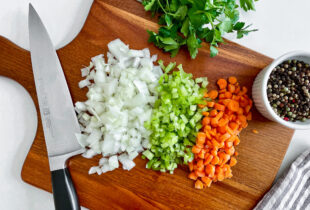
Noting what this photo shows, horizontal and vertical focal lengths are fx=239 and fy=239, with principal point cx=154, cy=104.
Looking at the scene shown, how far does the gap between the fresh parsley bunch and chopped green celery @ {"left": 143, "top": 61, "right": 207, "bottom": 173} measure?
143 millimetres

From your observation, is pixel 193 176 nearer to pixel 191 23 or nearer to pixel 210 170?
pixel 210 170

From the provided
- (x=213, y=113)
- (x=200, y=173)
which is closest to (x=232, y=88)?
(x=213, y=113)

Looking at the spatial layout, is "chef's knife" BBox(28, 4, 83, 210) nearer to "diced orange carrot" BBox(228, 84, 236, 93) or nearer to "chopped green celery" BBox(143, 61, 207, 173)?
"chopped green celery" BBox(143, 61, 207, 173)

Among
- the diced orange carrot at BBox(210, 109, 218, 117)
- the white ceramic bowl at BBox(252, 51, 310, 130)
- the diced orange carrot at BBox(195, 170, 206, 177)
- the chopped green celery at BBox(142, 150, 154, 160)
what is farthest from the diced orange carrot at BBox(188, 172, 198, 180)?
the white ceramic bowl at BBox(252, 51, 310, 130)

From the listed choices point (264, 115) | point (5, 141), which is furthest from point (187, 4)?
point (5, 141)

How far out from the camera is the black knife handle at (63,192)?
1.25 meters

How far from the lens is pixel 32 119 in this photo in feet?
4.94

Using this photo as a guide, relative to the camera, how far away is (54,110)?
4.24ft

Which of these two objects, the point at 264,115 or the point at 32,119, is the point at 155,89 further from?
the point at 32,119

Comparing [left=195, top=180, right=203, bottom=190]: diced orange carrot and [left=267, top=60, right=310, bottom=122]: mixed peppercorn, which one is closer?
[left=267, top=60, right=310, bottom=122]: mixed peppercorn

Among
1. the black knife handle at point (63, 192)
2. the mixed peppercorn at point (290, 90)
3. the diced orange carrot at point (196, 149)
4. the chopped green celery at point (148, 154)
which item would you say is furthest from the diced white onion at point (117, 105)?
the mixed peppercorn at point (290, 90)

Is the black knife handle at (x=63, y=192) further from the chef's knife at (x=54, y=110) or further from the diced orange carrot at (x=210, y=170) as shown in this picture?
the diced orange carrot at (x=210, y=170)

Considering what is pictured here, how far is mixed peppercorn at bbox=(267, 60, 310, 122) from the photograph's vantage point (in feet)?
4.00

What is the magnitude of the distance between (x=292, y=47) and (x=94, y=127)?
1.33 meters
